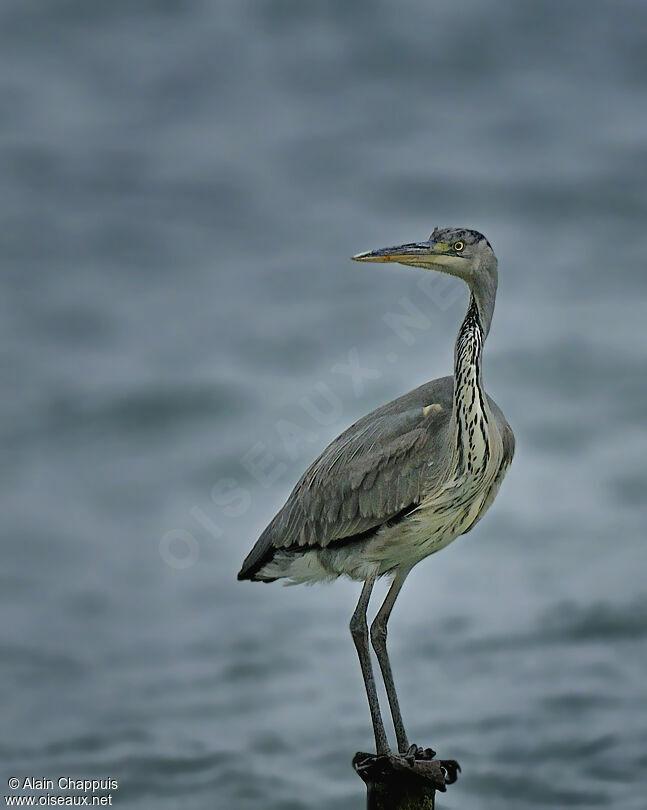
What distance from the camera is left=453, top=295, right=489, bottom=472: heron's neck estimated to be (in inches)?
223

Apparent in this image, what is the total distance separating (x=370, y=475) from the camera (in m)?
6.05

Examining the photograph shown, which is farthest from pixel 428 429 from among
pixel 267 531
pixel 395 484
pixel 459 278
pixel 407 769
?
pixel 407 769

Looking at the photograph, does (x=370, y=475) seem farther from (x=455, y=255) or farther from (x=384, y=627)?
(x=455, y=255)

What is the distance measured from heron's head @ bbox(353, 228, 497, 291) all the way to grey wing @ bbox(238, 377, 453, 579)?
0.62 m

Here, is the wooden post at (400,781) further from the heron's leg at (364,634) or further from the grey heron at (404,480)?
the heron's leg at (364,634)

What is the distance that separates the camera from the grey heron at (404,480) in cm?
573

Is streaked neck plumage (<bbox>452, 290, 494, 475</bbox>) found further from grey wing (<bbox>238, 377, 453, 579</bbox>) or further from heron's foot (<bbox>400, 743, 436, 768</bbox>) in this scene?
heron's foot (<bbox>400, 743, 436, 768</bbox>)

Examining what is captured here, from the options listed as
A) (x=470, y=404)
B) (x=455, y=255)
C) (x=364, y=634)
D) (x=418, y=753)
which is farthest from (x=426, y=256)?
(x=418, y=753)

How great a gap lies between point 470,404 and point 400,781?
1704mm

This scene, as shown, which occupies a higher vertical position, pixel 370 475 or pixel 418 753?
pixel 370 475

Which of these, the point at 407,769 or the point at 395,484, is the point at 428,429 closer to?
the point at 395,484

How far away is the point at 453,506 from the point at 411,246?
4.11 ft

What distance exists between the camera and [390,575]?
6363 millimetres

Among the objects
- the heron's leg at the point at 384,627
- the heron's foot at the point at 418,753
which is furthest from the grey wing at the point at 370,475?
the heron's foot at the point at 418,753
